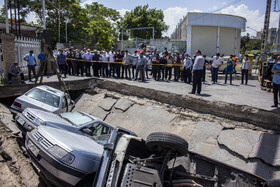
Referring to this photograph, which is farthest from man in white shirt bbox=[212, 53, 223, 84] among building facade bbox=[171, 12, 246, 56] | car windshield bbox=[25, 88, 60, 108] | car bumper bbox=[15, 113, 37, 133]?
building facade bbox=[171, 12, 246, 56]

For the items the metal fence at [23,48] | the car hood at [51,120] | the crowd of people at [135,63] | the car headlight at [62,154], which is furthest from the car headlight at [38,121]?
the metal fence at [23,48]

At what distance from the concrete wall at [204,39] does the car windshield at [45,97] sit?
2330 cm

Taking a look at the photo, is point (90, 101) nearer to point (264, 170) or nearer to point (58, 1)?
point (264, 170)

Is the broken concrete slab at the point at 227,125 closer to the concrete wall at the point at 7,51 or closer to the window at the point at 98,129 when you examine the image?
the window at the point at 98,129

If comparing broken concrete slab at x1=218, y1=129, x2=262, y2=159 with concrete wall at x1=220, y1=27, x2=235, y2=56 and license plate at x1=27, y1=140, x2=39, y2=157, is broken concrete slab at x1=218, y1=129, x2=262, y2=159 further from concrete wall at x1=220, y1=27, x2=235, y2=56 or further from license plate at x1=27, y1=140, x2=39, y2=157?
concrete wall at x1=220, y1=27, x2=235, y2=56

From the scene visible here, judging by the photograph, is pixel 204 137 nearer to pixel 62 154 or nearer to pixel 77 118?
pixel 77 118

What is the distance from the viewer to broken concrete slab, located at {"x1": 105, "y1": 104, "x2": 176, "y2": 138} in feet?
29.1

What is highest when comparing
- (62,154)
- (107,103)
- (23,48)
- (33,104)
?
(23,48)

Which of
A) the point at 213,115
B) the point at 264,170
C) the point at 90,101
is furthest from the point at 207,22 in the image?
the point at 264,170

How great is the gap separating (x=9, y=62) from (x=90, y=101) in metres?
4.63

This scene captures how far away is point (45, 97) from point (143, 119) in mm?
3950

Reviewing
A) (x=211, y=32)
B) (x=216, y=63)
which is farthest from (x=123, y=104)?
(x=211, y=32)

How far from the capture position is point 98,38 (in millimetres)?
31844

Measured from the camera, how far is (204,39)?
97.5 feet
